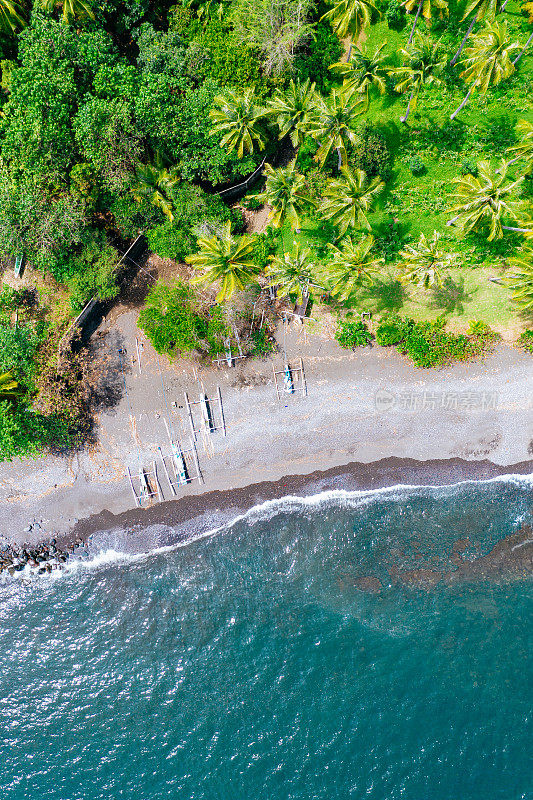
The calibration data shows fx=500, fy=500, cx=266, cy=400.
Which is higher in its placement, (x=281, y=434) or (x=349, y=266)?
(x=349, y=266)

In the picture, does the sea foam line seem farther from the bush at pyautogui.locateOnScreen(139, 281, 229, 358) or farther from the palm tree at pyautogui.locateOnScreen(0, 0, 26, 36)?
the palm tree at pyautogui.locateOnScreen(0, 0, 26, 36)

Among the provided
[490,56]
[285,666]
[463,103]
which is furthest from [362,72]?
[285,666]

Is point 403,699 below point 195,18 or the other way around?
below

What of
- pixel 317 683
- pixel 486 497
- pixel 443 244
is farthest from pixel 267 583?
pixel 443 244

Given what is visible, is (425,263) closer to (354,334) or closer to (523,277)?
(523,277)

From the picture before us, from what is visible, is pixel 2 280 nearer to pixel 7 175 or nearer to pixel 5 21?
pixel 7 175

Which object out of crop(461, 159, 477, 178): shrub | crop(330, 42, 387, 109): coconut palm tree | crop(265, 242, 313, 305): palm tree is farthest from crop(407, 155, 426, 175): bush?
crop(265, 242, 313, 305): palm tree

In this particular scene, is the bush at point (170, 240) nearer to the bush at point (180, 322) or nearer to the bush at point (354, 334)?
the bush at point (180, 322)

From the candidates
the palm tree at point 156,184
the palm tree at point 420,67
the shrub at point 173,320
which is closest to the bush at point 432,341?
the shrub at point 173,320
